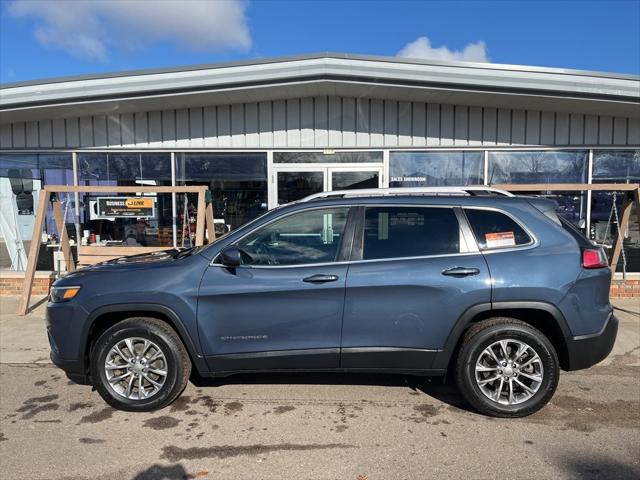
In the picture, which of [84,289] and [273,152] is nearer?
[84,289]

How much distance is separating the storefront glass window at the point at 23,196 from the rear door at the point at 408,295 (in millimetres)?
7117

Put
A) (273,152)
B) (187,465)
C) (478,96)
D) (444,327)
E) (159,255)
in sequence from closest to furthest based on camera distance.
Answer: (187,465) < (444,327) < (159,255) < (478,96) < (273,152)

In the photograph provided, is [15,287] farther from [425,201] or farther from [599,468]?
[599,468]

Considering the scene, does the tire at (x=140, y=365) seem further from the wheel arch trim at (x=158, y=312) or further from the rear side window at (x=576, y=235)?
the rear side window at (x=576, y=235)

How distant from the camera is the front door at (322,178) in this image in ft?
28.8

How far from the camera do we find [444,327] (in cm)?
367

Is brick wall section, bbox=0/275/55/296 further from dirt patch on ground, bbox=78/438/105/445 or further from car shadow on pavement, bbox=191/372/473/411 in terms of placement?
dirt patch on ground, bbox=78/438/105/445

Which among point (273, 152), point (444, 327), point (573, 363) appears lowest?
point (573, 363)

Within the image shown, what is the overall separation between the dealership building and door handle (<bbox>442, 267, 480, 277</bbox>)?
484 cm

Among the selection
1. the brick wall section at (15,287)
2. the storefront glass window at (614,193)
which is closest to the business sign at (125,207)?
the brick wall section at (15,287)

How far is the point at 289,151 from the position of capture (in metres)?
8.77

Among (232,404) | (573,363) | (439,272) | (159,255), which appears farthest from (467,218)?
(159,255)

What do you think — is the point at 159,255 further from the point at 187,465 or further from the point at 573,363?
the point at 573,363

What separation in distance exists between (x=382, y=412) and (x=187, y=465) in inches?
61.8
